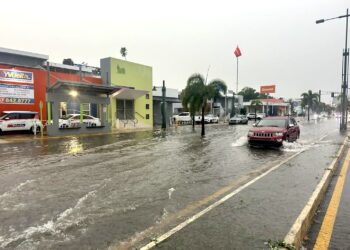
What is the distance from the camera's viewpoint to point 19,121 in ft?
71.4

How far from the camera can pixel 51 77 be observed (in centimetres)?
2583

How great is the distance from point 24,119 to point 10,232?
20.0 m

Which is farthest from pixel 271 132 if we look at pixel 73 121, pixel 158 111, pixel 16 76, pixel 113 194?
pixel 158 111

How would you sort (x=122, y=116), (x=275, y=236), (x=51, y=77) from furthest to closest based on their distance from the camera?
1. (x=122, y=116)
2. (x=51, y=77)
3. (x=275, y=236)

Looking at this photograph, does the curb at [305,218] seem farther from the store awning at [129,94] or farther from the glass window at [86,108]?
the glass window at [86,108]

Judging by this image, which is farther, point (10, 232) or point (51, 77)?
point (51, 77)

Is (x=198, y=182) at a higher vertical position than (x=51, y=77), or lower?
lower

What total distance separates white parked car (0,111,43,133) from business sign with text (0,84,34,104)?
148 cm

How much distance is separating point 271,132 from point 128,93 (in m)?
19.6

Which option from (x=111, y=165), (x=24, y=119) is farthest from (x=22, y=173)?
(x=24, y=119)

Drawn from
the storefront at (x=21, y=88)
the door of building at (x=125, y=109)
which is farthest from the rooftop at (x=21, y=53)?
the door of building at (x=125, y=109)

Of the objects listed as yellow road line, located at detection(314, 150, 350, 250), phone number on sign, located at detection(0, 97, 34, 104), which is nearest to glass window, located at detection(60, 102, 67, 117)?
phone number on sign, located at detection(0, 97, 34, 104)

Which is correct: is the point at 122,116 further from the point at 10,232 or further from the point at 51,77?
the point at 10,232

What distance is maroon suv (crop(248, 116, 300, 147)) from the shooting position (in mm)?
13750
